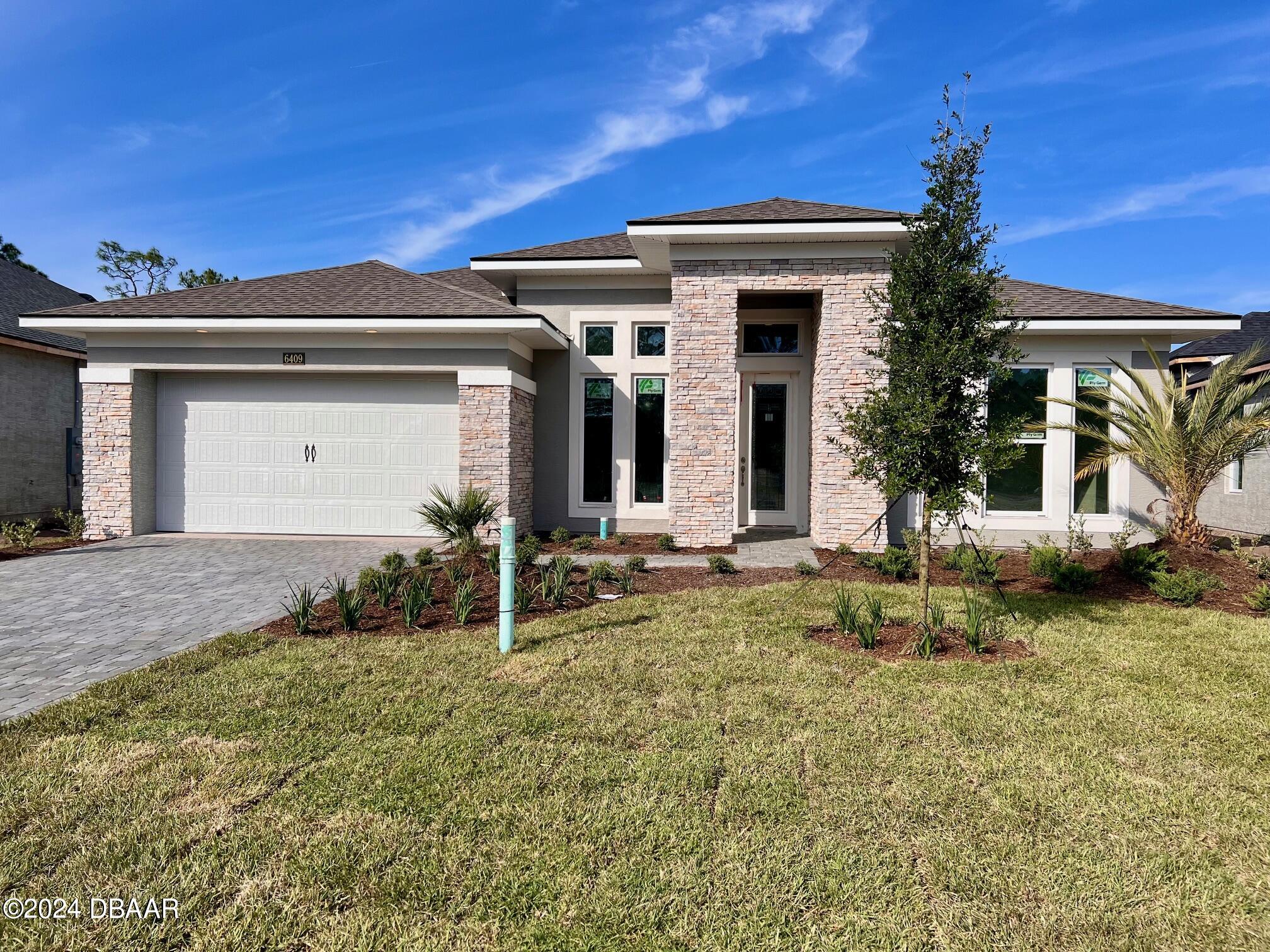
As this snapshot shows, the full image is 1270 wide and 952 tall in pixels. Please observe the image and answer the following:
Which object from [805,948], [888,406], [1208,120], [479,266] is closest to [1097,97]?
[1208,120]

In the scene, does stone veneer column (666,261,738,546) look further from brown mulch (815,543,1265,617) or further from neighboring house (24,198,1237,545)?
brown mulch (815,543,1265,617)

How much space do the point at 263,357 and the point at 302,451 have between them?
181cm

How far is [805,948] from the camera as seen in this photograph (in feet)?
7.00

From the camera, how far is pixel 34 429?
44.2 ft

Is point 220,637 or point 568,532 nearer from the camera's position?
point 220,637

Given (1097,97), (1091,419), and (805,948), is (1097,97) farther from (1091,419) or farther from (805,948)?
(805,948)

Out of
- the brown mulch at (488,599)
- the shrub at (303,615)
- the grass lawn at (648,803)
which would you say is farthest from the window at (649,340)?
the grass lawn at (648,803)

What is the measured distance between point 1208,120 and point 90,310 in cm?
1901

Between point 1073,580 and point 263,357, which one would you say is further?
point 263,357

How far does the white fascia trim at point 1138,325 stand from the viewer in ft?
35.1

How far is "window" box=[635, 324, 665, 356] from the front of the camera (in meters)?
12.2

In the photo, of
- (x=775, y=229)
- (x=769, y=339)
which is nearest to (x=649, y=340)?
(x=769, y=339)

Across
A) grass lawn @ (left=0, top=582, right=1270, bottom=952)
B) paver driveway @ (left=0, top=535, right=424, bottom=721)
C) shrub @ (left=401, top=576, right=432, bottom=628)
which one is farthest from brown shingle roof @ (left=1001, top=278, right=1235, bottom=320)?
paver driveway @ (left=0, top=535, right=424, bottom=721)

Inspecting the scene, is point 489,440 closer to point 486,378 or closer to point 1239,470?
point 486,378
